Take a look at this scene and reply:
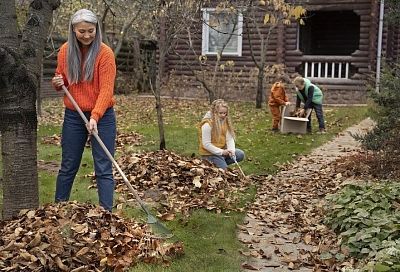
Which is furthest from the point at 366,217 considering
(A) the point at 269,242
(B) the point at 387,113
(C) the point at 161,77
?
(C) the point at 161,77

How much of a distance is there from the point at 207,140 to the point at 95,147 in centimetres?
252

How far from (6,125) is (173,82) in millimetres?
15803

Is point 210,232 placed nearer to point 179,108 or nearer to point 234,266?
point 234,266

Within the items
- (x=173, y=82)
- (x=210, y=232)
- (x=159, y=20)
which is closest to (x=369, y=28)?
(x=173, y=82)

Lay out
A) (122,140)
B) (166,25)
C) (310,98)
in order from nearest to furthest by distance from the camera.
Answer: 1. (166,25)
2. (122,140)
3. (310,98)

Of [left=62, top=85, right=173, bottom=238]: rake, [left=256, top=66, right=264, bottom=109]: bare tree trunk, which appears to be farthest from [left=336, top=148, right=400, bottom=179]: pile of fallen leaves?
[left=256, top=66, right=264, bottom=109]: bare tree trunk

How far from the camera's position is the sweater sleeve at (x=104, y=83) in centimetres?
468

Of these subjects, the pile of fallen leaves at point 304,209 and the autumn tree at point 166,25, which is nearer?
the pile of fallen leaves at point 304,209

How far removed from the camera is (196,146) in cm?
999

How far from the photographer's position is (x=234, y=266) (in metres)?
4.36

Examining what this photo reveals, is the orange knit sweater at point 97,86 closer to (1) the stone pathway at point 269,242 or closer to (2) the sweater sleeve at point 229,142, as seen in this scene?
(1) the stone pathway at point 269,242

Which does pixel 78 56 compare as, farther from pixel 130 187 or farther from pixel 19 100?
pixel 130 187

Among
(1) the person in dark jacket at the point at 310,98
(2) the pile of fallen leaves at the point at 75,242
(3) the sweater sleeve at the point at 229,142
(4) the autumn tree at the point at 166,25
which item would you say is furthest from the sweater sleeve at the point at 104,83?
(1) the person in dark jacket at the point at 310,98

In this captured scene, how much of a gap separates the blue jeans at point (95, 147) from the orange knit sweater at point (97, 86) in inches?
4.3
